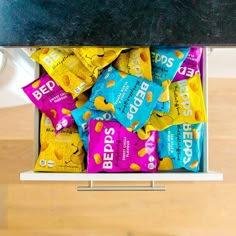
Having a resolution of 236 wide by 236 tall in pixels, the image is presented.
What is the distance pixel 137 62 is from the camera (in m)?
0.77

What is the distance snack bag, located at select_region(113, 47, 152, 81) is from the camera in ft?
2.50

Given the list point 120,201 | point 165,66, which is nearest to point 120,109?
point 165,66

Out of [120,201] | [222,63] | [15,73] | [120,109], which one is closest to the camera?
[120,109]

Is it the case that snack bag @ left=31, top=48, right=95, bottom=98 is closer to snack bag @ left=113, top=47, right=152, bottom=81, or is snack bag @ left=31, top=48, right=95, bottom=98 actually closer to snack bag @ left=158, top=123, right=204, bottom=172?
snack bag @ left=113, top=47, right=152, bottom=81

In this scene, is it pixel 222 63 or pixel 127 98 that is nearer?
pixel 127 98

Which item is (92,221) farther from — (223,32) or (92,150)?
(223,32)

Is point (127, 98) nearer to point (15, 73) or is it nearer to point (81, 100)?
point (81, 100)

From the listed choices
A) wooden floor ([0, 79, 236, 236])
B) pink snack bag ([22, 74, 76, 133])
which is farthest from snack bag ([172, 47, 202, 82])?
wooden floor ([0, 79, 236, 236])

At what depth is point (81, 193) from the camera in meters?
1.37

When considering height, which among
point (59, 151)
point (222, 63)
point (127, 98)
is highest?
point (222, 63)

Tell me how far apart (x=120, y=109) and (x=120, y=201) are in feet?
2.30

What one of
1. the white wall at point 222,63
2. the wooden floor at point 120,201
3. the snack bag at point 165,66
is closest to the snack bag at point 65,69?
the snack bag at point 165,66

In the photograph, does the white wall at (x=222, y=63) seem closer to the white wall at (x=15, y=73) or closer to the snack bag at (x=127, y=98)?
the snack bag at (x=127, y=98)

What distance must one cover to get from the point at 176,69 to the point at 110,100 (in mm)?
154
